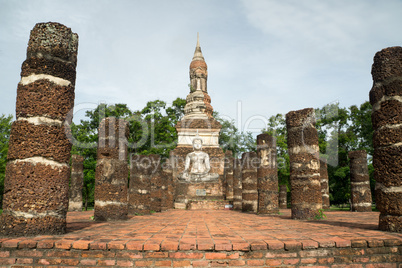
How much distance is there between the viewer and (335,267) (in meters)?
3.86

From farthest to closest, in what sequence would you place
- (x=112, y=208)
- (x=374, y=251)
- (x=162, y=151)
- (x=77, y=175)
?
(x=162, y=151) → (x=77, y=175) → (x=112, y=208) → (x=374, y=251)

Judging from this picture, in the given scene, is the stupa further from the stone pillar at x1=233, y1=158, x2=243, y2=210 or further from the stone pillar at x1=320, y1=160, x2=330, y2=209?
the stone pillar at x1=320, y1=160, x2=330, y2=209

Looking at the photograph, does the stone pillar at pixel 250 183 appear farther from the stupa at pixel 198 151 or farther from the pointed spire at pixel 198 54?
the pointed spire at pixel 198 54

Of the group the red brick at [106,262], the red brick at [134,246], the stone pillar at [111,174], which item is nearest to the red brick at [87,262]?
the red brick at [106,262]

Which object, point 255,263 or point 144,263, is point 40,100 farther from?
point 255,263

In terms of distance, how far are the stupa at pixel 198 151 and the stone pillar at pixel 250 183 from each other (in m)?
3.83

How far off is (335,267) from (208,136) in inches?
A: 759

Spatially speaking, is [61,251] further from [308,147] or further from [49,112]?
[308,147]

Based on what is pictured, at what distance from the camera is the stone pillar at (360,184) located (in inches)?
555

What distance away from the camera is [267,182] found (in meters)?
10.7

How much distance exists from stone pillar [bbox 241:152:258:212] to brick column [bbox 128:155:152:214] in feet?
13.4

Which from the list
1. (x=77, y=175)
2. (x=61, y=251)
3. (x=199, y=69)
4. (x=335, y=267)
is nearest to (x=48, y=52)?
(x=61, y=251)

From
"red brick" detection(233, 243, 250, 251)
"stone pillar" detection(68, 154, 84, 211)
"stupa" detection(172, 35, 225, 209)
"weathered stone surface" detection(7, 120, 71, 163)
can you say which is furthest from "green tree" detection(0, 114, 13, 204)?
"red brick" detection(233, 243, 250, 251)

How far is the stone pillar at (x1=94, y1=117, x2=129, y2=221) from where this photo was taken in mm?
7664
